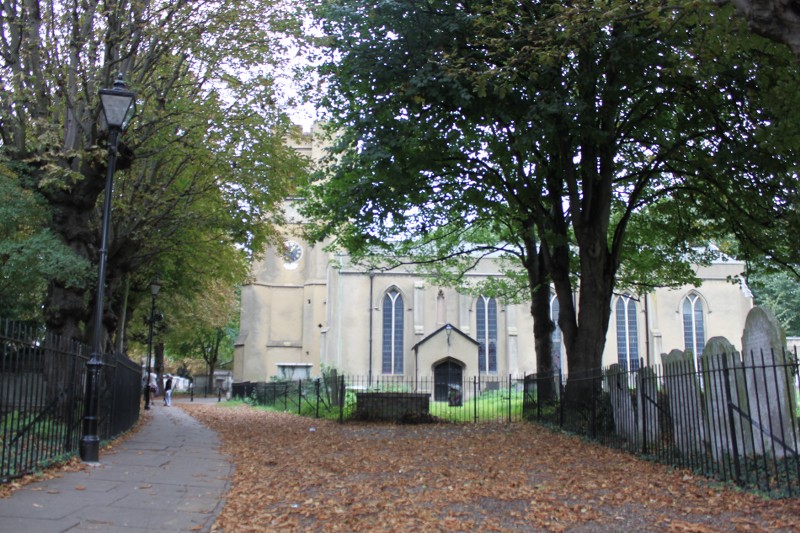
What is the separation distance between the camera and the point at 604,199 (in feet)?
50.4

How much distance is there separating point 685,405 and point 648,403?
1.44 metres

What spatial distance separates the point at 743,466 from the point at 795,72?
17.7ft

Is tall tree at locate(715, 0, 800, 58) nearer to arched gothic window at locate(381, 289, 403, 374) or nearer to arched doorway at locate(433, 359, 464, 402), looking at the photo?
arched doorway at locate(433, 359, 464, 402)

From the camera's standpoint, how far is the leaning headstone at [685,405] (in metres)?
9.41

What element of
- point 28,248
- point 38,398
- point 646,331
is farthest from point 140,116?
point 646,331

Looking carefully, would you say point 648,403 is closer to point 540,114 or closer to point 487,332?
point 540,114

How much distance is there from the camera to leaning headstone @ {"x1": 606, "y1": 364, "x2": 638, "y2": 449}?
11.8 meters

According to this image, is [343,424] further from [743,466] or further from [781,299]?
[781,299]

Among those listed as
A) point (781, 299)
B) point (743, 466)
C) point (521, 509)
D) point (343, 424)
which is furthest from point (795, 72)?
point (781, 299)

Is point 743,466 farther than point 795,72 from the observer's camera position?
No

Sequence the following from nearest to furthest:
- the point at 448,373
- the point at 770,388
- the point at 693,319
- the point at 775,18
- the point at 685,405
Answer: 1. the point at 775,18
2. the point at 770,388
3. the point at 685,405
4. the point at 448,373
5. the point at 693,319

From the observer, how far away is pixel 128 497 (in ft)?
24.7

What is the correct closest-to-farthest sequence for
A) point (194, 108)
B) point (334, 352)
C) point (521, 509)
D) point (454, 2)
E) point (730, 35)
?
1. point (521, 509)
2. point (730, 35)
3. point (454, 2)
4. point (194, 108)
5. point (334, 352)

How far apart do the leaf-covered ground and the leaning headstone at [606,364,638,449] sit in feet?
1.60
